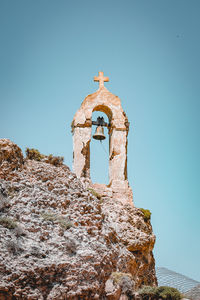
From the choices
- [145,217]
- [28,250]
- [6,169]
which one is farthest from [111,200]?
[28,250]

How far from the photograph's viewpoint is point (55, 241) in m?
6.86

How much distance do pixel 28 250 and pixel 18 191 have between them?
4.95ft

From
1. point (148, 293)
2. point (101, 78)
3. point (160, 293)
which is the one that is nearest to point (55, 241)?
point (148, 293)

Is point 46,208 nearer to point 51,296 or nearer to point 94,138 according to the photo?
point 51,296

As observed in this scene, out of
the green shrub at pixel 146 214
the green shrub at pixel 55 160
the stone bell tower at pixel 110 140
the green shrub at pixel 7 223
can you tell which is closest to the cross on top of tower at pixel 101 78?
the stone bell tower at pixel 110 140

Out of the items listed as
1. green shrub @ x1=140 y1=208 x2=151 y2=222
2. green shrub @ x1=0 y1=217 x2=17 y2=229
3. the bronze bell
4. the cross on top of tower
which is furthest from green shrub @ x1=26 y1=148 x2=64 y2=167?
→ the cross on top of tower

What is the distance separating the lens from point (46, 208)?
7500 mm

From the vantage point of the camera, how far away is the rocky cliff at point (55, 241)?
613cm

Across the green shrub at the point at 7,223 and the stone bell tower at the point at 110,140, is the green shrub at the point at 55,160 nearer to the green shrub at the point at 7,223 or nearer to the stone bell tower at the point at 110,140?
the green shrub at the point at 7,223

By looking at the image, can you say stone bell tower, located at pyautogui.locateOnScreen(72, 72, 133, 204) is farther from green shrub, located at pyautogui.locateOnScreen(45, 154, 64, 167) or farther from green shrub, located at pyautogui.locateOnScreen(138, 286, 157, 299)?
green shrub, located at pyautogui.locateOnScreen(138, 286, 157, 299)

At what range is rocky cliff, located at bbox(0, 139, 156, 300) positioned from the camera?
20.1ft

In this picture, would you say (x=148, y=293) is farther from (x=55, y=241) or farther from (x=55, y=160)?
(x=55, y=160)

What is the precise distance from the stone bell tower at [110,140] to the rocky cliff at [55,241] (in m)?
2.56

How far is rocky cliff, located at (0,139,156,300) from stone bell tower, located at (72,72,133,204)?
256cm
